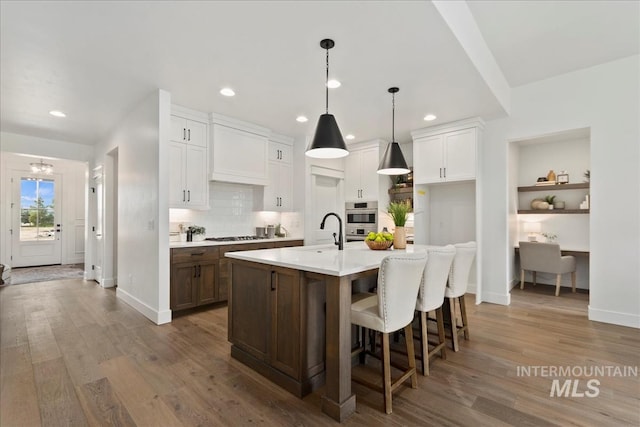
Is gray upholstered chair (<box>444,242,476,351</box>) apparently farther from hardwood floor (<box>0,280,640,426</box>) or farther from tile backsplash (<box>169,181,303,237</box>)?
tile backsplash (<box>169,181,303,237</box>)

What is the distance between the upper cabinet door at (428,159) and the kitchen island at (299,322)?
121 inches

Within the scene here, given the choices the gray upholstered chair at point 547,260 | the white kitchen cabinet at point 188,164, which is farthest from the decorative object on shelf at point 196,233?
the gray upholstered chair at point 547,260

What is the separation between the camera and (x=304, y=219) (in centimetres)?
526

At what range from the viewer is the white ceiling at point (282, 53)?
7.25 feet

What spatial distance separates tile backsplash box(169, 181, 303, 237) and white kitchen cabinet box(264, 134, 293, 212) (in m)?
0.20

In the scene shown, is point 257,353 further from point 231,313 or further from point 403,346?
point 403,346

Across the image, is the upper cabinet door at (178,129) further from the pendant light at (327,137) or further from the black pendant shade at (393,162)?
the black pendant shade at (393,162)

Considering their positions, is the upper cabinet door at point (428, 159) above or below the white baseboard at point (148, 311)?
above

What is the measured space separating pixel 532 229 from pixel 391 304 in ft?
16.0

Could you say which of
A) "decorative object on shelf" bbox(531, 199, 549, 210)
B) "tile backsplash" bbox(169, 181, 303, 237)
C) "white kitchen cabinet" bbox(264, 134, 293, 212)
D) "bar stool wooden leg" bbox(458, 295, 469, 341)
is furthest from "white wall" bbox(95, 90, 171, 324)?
"decorative object on shelf" bbox(531, 199, 549, 210)

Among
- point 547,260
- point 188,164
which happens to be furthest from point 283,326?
point 547,260

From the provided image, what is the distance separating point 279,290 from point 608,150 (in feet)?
13.4

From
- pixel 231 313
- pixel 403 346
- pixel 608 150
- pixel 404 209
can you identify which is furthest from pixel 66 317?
pixel 608 150

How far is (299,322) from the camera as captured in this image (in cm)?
203
